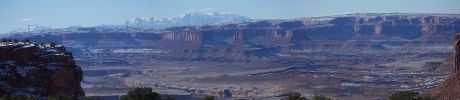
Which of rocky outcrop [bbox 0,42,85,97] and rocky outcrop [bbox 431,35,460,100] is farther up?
rocky outcrop [bbox 0,42,85,97]

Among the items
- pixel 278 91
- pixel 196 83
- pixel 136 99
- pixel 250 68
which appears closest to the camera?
pixel 136 99

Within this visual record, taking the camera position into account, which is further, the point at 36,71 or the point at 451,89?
the point at 451,89

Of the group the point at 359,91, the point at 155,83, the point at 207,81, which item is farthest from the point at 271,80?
the point at 359,91

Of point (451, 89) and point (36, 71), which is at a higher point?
point (36, 71)

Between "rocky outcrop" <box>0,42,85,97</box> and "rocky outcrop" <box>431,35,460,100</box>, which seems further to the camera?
"rocky outcrop" <box>431,35,460,100</box>

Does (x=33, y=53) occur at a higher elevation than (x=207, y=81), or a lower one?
higher

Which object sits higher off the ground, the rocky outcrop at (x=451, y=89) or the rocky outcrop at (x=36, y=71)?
the rocky outcrop at (x=36, y=71)

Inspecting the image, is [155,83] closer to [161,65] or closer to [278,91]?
[278,91]

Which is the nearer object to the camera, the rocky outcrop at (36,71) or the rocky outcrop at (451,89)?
the rocky outcrop at (36,71)
